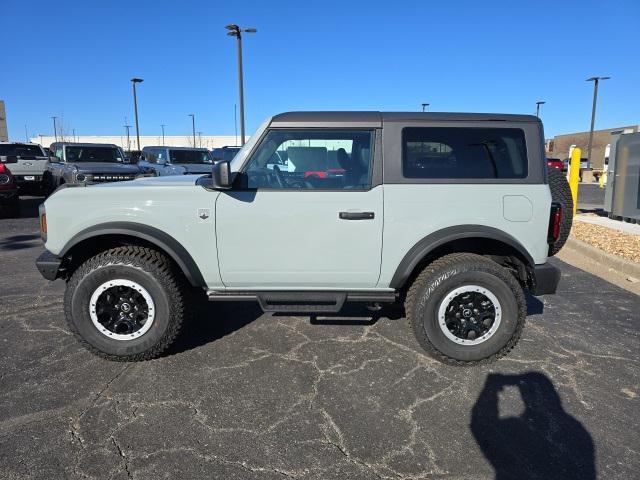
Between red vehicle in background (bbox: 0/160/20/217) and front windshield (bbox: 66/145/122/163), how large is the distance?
1.68m

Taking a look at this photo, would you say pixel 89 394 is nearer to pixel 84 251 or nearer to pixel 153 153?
pixel 84 251

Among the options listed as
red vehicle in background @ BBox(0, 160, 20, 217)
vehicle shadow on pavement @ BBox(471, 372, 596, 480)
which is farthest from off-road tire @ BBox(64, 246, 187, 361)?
red vehicle in background @ BBox(0, 160, 20, 217)

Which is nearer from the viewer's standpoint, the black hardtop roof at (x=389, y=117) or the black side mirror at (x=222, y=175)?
the black side mirror at (x=222, y=175)

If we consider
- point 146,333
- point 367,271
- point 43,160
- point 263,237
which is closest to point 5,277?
point 146,333

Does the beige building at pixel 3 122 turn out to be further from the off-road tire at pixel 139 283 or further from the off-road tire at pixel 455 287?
the off-road tire at pixel 455 287

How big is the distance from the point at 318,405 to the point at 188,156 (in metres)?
13.1

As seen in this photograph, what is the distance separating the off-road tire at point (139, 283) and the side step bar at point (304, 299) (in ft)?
1.06

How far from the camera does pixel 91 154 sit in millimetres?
11805

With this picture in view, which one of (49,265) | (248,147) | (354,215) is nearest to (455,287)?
(354,215)

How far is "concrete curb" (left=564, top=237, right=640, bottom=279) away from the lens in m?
5.83

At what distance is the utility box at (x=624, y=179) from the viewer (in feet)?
30.7

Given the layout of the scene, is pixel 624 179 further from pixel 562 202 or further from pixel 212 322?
pixel 212 322

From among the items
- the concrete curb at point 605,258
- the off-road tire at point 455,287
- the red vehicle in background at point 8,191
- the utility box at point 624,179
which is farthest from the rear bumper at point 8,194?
the utility box at point 624,179

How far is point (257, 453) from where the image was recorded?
237 centimetres
